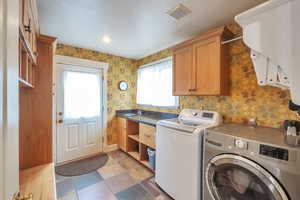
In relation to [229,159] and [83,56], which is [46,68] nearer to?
[83,56]

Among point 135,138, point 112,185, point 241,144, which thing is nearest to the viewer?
point 241,144

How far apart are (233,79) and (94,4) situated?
76.9 inches

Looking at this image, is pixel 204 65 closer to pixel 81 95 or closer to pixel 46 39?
pixel 46 39

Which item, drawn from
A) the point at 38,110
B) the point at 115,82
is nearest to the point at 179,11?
the point at 38,110

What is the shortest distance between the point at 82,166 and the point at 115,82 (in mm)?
1919

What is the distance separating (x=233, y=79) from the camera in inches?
74.6

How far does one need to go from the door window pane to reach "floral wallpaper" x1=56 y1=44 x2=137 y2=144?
0.30 m

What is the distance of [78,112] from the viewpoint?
2910mm

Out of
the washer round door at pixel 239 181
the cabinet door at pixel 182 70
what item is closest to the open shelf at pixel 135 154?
the cabinet door at pixel 182 70

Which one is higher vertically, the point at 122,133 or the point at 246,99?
the point at 246,99

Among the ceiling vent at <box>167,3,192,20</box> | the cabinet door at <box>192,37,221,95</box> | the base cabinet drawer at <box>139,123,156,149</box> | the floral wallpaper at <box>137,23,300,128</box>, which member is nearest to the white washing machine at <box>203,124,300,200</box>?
the floral wallpaper at <box>137,23,300,128</box>

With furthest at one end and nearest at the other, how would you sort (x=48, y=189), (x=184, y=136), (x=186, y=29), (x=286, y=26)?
1. (x=186, y=29)
2. (x=184, y=136)
3. (x=48, y=189)
4. (x=286, y=26)

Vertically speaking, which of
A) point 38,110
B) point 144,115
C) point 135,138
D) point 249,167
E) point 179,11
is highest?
point 179,11

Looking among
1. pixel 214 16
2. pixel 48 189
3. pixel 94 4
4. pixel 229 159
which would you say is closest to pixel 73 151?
pixel 48 189
